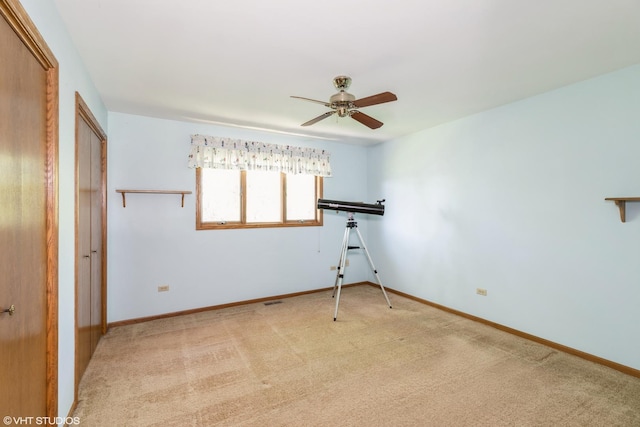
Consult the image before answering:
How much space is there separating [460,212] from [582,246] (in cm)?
128

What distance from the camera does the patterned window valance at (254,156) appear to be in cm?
395

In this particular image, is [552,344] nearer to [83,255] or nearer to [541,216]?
[541,216]

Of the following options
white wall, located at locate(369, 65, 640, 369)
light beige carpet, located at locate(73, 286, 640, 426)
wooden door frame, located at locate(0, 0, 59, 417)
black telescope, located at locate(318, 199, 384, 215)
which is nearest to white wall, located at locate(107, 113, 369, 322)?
light beige carpet, located at locate(73, 286, 640, 426)

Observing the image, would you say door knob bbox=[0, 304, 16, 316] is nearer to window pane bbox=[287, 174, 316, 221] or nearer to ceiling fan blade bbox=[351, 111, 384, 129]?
ceiling fan blade bbox=[351, 111, 384, 129]

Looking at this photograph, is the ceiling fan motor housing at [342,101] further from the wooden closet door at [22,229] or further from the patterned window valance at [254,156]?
the patterned window valance at [254,156]

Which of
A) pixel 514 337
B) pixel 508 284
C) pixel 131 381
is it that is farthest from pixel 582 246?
pixel 131 381

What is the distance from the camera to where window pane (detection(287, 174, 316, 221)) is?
480cm

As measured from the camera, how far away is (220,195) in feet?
13.8

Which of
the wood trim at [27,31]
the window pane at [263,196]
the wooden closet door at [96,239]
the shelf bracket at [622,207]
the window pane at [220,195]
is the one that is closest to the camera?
the wood trim at [27,31]

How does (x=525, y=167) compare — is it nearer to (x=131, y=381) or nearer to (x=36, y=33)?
(x=36, y=33)

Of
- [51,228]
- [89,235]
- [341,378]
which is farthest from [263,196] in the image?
[51,228]

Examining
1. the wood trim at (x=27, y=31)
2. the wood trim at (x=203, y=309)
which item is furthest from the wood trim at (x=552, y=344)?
the wood trim at (x=27, y=31)

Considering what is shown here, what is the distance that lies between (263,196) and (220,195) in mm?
639

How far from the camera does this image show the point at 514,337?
319cm
